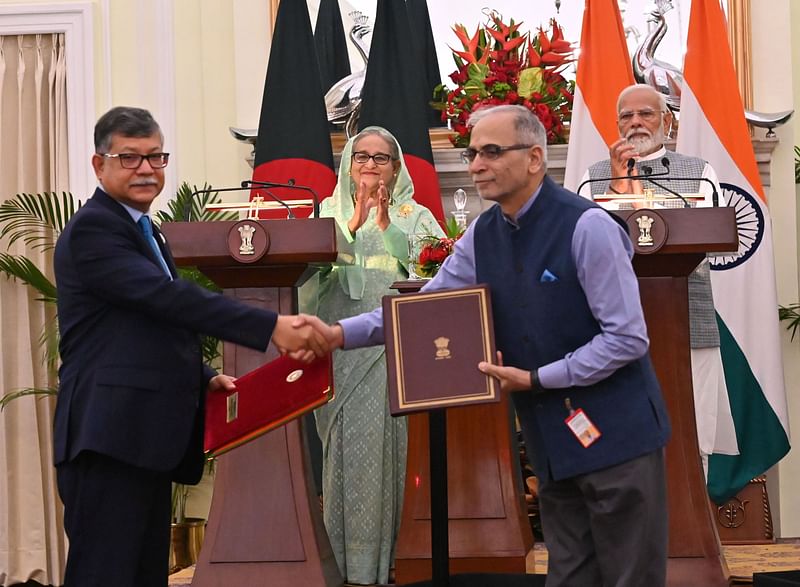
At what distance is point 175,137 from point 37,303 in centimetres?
111

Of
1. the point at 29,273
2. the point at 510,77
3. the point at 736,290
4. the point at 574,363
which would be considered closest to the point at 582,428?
the point at 574,363

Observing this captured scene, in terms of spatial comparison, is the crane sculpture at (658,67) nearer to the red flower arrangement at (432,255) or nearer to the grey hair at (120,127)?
the red flower arrangement at (432,255)

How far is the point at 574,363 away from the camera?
2643mm

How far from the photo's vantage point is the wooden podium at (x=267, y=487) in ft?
11.5

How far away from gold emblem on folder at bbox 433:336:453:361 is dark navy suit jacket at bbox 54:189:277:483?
521 mm

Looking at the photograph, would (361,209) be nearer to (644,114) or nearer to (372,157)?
(372,157)

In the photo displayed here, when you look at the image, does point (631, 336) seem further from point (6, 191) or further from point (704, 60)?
point (6, 191)

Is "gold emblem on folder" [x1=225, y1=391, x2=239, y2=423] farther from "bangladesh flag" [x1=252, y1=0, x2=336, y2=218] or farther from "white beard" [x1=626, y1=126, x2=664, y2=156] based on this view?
"bangladesh flag" [x1=252, y1=0, x2=336, y2=218]

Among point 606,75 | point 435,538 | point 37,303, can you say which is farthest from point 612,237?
point 37,303

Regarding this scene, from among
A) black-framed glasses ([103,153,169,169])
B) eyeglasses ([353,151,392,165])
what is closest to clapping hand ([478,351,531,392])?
black-framed glasses ([103,153,169,169])

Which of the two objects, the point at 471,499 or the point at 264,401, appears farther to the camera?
the point at 471,499

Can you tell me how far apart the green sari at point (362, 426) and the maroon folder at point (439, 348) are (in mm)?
1377

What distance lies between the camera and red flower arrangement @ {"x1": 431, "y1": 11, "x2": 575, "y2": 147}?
5523 mm

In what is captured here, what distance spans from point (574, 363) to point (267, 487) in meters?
1.29
